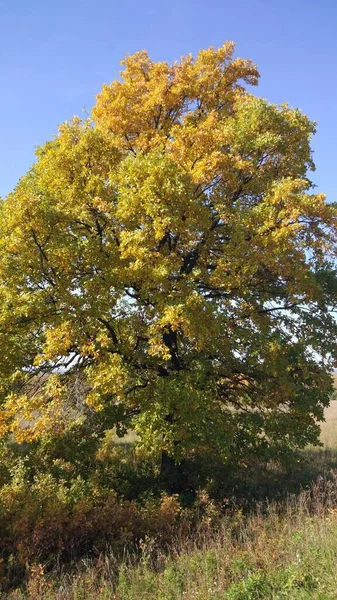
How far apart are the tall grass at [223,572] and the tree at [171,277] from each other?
295 centimetres

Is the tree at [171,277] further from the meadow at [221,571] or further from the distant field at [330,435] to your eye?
the distant field at [330,435]

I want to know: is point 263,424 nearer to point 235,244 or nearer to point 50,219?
point 235,244

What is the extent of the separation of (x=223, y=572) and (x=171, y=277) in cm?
717

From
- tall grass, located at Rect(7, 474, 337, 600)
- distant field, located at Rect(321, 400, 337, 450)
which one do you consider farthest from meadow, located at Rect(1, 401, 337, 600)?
distant field, located at Rect(321, 400, 337, 450)

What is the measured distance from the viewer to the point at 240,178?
12.2 metres

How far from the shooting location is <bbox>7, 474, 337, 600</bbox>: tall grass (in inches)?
237

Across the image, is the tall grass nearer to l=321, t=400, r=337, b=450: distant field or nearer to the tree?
the tree

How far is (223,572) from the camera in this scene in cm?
662

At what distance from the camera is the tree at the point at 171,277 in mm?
10047

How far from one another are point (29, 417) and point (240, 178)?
347 inches

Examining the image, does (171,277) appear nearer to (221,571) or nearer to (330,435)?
(221,571)

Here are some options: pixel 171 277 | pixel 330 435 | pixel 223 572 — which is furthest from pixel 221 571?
pixel 330 435

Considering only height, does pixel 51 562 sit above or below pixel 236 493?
below

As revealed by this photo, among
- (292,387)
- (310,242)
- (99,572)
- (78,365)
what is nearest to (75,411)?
(78,365)
